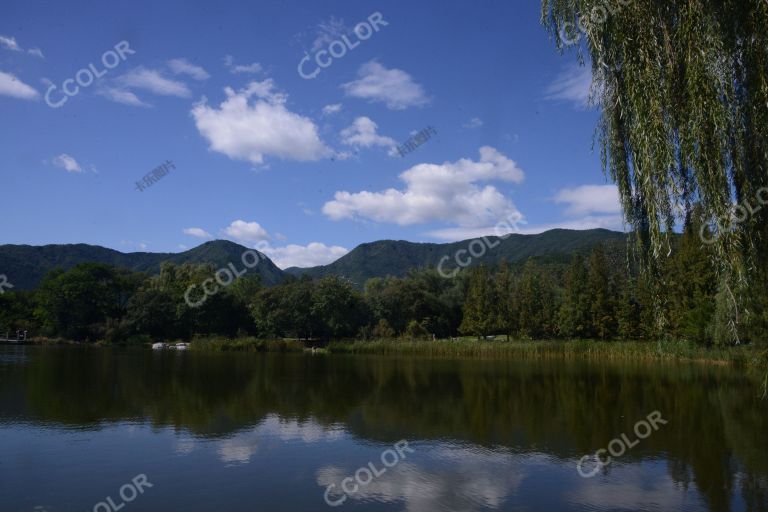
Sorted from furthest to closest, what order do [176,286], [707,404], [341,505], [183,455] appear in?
[176,286] < [707,404] < [183,455] < [341,505]

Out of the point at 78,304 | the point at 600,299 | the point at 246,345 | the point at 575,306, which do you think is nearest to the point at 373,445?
the point at 600,299

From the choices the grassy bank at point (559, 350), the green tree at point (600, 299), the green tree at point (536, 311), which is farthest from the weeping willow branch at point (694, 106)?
the green tree at point (536, 311)

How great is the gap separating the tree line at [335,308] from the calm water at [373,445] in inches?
1155

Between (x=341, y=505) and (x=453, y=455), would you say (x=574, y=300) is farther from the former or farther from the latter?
(x=341, y=505)

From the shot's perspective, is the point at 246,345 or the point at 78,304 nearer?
the point at 246,345

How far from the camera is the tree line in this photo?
5597 centimetres

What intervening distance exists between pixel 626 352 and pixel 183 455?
1588 inches

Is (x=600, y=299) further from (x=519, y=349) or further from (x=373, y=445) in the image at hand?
(x=373, y=445)

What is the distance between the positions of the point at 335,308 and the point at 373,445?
5631cm

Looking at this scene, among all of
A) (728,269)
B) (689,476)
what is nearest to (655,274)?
(728,269)

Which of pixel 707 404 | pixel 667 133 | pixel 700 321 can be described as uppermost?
pixel 667 133

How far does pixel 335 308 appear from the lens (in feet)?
231

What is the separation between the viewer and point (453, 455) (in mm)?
13359

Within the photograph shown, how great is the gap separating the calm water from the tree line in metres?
29.3
